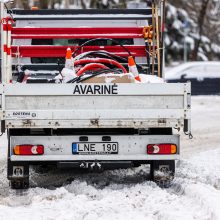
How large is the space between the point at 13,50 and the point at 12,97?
3113 mm

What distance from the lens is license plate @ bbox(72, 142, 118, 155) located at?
872cm

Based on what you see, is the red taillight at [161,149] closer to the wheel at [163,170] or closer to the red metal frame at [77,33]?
the wheel at [163,170]

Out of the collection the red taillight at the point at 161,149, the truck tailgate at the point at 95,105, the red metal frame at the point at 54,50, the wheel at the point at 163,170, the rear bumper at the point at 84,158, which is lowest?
the wheel at the point at 163,170

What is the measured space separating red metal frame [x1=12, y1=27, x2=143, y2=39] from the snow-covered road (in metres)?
2.07

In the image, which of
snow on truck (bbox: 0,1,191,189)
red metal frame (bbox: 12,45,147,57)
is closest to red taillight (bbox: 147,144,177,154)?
snow on truck (bbox: 0,1,191,189)

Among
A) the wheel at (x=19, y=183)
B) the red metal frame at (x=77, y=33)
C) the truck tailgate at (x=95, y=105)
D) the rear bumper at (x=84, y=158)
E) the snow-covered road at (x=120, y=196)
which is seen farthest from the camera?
the red metal frame at (x=77, y=33)

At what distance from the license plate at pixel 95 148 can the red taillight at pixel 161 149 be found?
42 cm

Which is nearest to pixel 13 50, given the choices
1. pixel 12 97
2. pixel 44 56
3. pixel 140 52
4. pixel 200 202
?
pixel 44 56

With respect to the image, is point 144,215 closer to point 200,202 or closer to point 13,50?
point 200,202

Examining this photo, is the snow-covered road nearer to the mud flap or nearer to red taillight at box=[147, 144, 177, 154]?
the mud flap

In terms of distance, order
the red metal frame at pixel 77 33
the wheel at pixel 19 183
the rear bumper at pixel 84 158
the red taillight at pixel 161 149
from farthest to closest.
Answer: the red metal frame at pixel 77 33 → the wheel at pixel 19 183 → the red taillight at pixel 161 149 → the rear bumper at pixel 84 158

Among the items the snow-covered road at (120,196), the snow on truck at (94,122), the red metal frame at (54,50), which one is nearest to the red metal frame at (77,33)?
the red metal frame at (54,50)

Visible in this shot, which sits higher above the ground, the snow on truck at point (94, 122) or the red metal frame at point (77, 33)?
the red metal frame at point (77, 33)

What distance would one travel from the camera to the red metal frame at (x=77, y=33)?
447 inches
